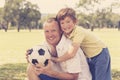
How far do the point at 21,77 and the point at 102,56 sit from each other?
660 centimetres

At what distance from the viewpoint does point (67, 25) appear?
167 inches

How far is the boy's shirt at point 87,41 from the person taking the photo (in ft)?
14.1

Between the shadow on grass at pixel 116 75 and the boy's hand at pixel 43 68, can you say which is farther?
the shadow on grass at pixel 116 75

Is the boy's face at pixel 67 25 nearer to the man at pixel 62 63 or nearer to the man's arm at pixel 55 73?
the man at pixel 62 63

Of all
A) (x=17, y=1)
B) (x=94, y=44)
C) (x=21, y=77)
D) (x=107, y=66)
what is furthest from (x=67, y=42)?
(x=17, y=1)

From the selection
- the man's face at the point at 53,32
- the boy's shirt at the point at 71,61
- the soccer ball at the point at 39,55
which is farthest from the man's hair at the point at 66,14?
the soccer ball at the point at 39,55

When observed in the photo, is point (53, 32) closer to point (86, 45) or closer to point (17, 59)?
point (86, 45)

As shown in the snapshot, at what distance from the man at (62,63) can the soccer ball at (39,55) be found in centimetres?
9

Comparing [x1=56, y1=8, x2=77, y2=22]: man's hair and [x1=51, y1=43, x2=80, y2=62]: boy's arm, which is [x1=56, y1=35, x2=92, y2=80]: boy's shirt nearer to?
[x1=51, y1=43, x2=80, y2=62]: boy's arm

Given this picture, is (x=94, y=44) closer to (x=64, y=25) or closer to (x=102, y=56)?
(x=102, y=56)

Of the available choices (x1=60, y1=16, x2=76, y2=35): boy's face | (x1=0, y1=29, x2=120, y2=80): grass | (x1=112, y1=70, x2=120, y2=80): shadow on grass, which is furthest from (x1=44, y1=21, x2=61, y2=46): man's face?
(x1=112, y1=70, x2=120, y2=80): shadow on grass

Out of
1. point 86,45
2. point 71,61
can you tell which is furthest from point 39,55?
point 86,45

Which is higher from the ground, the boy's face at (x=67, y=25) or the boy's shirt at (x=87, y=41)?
the boy's face at (x=67, y=25)

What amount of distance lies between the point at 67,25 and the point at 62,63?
475mm
